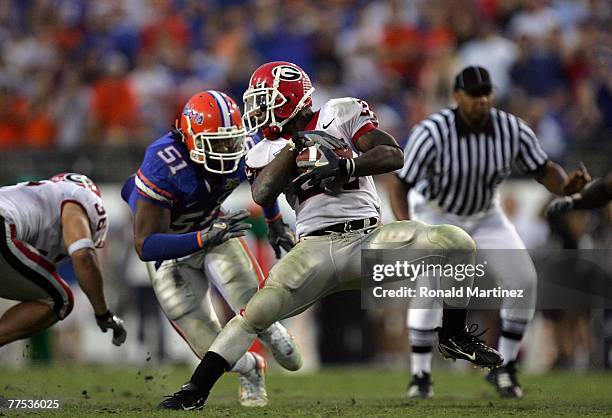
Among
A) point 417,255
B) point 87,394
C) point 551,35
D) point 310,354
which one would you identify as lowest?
point 310,354

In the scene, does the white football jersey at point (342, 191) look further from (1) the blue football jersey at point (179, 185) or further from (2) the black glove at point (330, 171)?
(1) the blue football jersey at point (179, 185)

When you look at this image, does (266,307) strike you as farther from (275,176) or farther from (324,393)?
(324,393)

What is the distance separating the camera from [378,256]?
16.9 feet

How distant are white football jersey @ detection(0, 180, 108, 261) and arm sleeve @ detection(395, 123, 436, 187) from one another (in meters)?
1.84

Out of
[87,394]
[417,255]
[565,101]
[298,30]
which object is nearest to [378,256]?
[417,255]

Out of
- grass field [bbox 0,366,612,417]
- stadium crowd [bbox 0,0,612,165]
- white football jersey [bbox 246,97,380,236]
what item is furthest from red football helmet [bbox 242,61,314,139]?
stadium crowd [bbox 0,0,612,165]

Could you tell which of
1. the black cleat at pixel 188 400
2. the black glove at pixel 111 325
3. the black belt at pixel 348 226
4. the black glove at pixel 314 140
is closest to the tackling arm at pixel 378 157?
the black glove at pixel 314 140

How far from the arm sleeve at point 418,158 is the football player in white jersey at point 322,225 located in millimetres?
1468

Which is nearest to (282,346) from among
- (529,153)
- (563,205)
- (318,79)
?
(563,205)

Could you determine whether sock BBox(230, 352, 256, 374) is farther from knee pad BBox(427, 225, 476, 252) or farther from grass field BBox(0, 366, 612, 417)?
knee pad BBox(427, 225, 476, 252)

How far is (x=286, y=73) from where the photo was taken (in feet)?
17.6

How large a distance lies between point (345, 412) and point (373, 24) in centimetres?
683

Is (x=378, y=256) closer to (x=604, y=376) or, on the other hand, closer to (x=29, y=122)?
(x=604, y=376)

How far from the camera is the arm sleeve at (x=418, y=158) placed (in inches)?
267
